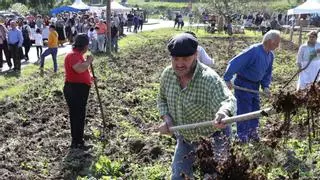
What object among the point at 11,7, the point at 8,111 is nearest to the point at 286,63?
the point at 8,111

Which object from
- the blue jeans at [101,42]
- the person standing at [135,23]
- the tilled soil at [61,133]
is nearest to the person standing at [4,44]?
the tilled soil at [61,133]

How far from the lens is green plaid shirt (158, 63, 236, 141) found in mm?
4027

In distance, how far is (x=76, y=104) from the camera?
801 centimetres

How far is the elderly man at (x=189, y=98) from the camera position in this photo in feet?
13.3

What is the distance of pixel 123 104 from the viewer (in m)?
11.9

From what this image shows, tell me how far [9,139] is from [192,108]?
539 cm

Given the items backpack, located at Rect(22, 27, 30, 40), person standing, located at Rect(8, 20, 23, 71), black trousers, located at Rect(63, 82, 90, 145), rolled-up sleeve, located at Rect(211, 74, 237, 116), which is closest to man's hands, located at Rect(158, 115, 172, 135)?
rolled-up sleeve, located at Rect(211, 74, 237, 116)

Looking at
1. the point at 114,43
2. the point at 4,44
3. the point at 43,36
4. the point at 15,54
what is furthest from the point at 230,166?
the point at 114,43

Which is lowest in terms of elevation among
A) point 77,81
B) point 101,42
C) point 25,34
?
point 101,42

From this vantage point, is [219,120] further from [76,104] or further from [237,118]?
[76,104]

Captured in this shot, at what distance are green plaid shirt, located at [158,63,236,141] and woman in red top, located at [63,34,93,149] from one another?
350 cm

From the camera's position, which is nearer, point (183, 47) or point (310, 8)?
point (183, 47)

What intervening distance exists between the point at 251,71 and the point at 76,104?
8.75ft

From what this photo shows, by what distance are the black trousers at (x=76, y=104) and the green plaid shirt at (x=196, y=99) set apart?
3.58m
